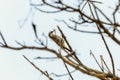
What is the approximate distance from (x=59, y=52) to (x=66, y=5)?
8.01ft

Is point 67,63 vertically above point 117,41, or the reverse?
point 67,63

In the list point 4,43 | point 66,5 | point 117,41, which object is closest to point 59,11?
point 66,5

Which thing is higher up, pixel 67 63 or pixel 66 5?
pixel 67 63

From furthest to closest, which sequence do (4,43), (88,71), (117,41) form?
(117,41) < (4,43) < (88,71)

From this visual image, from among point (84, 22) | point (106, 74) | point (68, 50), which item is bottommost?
point (84, 22)

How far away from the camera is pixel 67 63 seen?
1.67 m

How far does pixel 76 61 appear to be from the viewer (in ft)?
5.76

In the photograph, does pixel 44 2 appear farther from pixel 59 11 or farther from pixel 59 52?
pixel 59 52

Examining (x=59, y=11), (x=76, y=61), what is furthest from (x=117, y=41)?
(x=76, y=61)

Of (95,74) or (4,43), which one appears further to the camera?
(4,43)

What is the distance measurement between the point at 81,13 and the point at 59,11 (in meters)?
0.31

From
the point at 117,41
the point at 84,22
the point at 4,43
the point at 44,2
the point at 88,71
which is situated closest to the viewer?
the point at 88,71

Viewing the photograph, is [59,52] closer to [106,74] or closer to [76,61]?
[76,61]

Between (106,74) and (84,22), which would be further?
(84,22)
